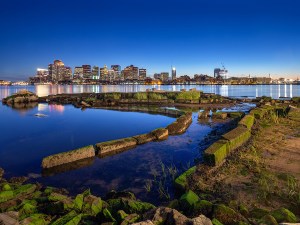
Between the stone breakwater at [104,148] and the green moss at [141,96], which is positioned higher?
the green moss at [141,96]

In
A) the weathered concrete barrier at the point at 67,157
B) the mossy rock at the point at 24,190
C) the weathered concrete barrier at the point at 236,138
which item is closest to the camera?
the mossy rock at the point at 24,190

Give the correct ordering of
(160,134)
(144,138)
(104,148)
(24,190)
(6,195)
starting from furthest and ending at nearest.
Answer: (160,134) → (144,138) → (104,148) → (24,190) → (6,195)

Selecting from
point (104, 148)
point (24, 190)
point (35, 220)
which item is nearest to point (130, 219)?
point (35, 220)

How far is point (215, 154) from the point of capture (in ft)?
34.5

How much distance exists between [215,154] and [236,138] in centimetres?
344

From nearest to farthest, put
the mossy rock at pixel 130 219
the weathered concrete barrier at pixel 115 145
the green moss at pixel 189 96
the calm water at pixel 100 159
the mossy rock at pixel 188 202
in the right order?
the mossy rock at pixel 130 219 → the mossy rock at pixel 188 202 → the calm water at pixel 100 159 → the weathered concrete barrier at pixel 115 145 → the green moss at pixel 189 96

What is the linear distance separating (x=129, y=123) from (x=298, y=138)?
15.6 metres

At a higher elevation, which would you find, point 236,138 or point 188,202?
point 236,138

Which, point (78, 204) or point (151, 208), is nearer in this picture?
point (151, 208)

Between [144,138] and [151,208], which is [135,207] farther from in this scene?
[144,138]

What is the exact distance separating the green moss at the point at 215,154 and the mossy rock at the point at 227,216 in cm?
489

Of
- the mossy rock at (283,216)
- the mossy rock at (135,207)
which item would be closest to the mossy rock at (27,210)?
the mossy rock at (135,207)

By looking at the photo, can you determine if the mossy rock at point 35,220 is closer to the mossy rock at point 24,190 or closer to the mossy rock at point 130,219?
the mossy rock at point 130,219

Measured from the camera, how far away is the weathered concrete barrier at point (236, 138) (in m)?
12.7
